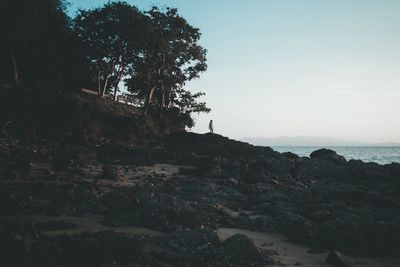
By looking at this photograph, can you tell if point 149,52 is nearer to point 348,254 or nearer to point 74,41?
point 74,41

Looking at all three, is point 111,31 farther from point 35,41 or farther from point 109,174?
point 109,174

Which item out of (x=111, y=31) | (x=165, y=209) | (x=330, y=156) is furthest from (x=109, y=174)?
(x=111, y=31)

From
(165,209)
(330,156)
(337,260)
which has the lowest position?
(337,260)

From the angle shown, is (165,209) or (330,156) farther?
(330,156)

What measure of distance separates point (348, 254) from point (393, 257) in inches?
58.2

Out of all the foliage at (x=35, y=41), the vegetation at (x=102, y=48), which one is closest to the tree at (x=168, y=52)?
the vegetation at (x=102, y=48)

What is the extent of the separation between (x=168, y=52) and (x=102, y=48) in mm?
9824

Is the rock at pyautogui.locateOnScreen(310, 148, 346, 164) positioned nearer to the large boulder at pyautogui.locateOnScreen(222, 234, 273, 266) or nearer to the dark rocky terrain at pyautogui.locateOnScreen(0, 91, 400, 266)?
the dark rocky terrain at pyautogui.locateOnScreen(0, 91, 400, 266)

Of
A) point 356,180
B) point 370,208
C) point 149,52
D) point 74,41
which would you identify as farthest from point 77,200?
point 74,41

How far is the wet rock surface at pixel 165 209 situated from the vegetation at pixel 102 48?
62.5 feet

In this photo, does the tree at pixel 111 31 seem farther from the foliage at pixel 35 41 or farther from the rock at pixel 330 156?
the rock at pixel 330 156

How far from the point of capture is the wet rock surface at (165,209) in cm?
873

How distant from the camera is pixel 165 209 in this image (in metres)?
12.5

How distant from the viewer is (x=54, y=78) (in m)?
48.6
